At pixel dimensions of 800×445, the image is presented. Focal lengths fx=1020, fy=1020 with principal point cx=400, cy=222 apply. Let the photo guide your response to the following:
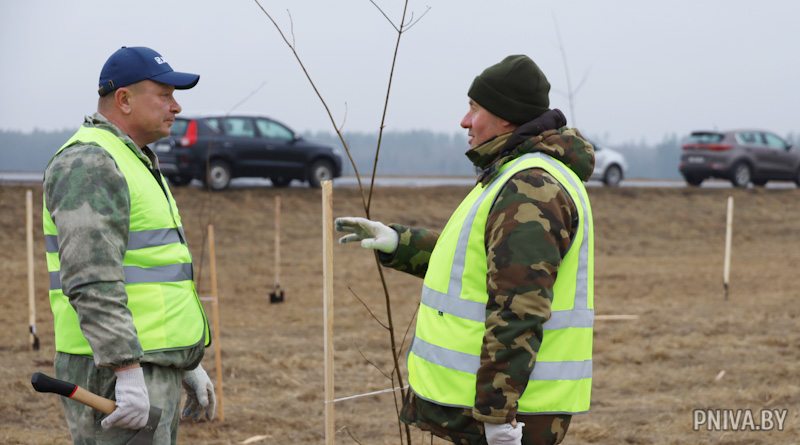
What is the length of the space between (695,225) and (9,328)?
46.6 feet

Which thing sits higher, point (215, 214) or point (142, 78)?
point (142, 78)

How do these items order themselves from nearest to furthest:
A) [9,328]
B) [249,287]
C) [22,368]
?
1. [22,368]
2. [9,328]
3. [249,287]

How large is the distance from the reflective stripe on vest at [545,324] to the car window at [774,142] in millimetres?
22236

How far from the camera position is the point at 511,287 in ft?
9.05

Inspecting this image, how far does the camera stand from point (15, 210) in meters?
16.8

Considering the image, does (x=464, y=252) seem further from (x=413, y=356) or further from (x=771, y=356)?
(x=771, y=356)

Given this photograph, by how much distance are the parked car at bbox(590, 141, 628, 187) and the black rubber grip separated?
2123 centimetres

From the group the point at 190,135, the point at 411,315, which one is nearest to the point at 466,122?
the point at 411,315

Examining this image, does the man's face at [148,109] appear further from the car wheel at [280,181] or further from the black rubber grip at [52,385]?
the car wheel at [280,181]

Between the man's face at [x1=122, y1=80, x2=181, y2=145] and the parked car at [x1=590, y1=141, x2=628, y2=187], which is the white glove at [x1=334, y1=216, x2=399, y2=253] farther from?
the parked car at [x1=590, y1=141, x2=628, y2=187]

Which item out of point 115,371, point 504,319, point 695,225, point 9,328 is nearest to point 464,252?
point 504,319

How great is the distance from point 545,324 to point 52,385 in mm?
1388

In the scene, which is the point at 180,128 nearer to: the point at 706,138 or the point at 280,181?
the point at 280,181

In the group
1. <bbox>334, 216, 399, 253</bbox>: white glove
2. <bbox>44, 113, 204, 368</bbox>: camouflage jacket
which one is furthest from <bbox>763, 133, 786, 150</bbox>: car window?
<bbox>44, 113, 204, 368</bbox>: camouflage jacket
